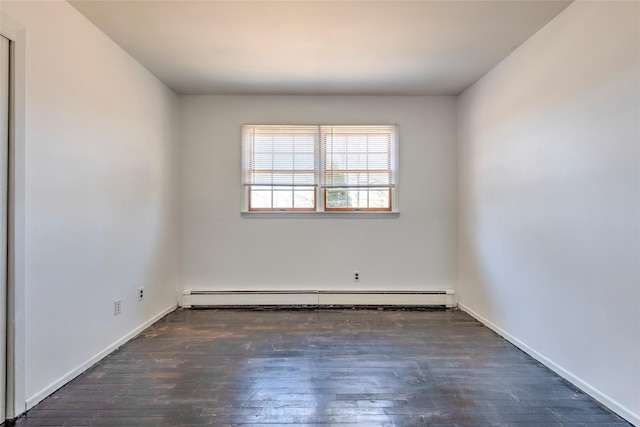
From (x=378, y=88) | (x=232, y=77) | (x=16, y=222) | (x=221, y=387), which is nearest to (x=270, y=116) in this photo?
(x=232, y=77)

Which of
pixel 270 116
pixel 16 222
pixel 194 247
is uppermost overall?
pixel 270 116

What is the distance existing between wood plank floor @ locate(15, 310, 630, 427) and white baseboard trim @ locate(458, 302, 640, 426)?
0.04 metres

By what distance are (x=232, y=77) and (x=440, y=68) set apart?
210 cm

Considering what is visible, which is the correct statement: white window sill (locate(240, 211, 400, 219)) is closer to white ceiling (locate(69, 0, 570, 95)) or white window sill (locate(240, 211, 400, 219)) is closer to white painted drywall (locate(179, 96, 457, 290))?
white painted drywall (locate(179, 96, 457, 290))

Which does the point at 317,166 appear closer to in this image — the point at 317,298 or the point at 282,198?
the point at 282,198

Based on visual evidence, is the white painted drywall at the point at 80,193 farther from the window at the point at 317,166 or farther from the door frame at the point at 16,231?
the window at the point at 317,166

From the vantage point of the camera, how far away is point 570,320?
2.20 meters

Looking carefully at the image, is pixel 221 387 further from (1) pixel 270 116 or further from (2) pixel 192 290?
(1) pixel 270 116

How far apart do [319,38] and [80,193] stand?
6.97 feet

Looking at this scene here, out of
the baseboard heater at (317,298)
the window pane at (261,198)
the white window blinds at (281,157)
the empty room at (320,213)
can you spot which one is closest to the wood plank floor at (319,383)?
the empty room at (320,213)

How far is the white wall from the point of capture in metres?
1.79

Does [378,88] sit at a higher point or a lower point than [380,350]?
higher

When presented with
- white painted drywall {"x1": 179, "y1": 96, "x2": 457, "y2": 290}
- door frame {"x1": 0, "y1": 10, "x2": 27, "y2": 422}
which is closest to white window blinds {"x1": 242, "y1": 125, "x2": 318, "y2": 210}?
white painted drywall {"x1": 179, "y1": 96, "x2": 457, "y2": 290}

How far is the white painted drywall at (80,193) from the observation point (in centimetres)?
192
